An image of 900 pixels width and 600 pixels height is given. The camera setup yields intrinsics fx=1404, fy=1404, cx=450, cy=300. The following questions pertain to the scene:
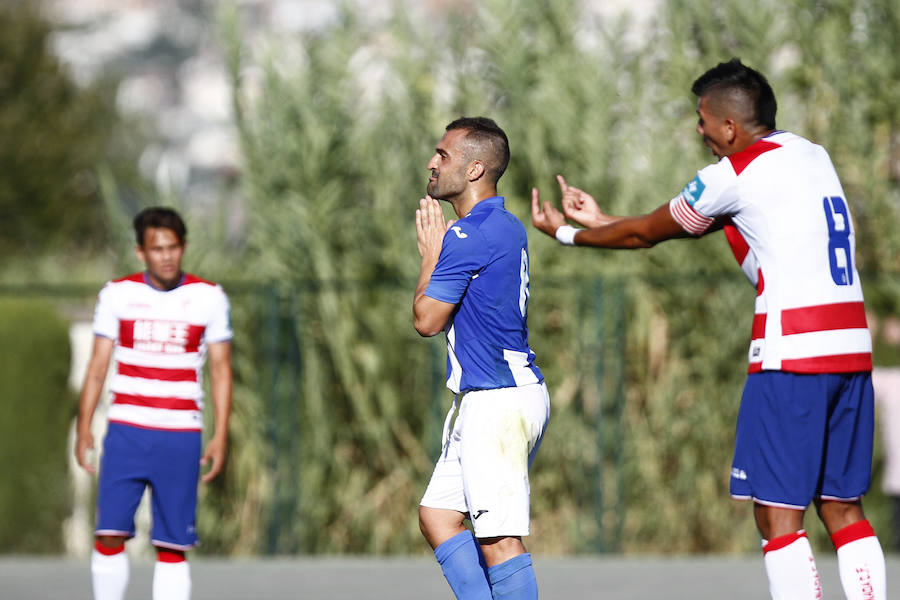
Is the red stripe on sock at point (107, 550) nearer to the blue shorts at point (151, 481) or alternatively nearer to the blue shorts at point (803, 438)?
the blue shorts at point (151, 481)

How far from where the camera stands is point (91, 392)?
20.7 ft

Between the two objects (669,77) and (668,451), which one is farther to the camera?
(669,77)

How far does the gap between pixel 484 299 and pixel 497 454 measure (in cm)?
51

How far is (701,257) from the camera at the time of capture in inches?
417

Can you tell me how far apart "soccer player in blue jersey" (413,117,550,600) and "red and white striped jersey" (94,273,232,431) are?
1.78 m

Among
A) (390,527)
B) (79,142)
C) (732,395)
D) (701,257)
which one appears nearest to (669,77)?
(701,257)

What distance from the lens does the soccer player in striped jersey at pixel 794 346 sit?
4664 millimetres

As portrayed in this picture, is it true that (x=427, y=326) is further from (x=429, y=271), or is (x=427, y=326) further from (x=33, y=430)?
(x=33, y=430)

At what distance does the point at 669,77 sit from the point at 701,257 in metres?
1.53

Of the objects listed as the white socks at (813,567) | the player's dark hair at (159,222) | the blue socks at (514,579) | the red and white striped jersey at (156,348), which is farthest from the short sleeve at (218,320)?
the white socks at (813,567)

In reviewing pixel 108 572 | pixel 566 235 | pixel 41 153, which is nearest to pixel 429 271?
pixel 566 235

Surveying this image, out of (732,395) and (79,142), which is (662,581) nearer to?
(732,395)

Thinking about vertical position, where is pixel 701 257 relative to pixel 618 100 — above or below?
below

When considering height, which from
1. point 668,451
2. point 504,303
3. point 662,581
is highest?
point 504,303
